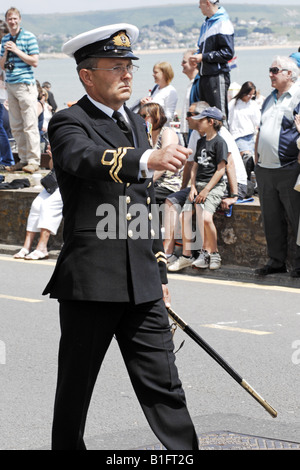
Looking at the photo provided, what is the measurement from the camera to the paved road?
541 cm

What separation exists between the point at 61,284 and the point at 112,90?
858 mm

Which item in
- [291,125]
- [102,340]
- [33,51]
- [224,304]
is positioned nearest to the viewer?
[102,340]

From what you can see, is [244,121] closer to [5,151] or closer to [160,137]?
[5,151]

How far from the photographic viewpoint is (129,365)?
14.0 ft

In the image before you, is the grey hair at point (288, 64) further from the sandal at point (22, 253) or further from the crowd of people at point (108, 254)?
the crowd of people at point (108, 254)

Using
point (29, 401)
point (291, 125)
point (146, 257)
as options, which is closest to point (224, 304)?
point (291, 125)

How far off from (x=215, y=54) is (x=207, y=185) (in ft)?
6.55

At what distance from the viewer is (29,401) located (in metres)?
5.98

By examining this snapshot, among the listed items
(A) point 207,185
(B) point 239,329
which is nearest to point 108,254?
(B) point 239,329

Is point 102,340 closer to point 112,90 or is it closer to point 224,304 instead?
point 112,90

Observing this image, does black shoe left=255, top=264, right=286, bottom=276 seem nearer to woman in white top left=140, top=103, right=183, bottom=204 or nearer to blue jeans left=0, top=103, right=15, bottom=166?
woman in white top left=140, top=103, right=183, bottom=204

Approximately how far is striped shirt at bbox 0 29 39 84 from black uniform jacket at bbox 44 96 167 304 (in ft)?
30.0

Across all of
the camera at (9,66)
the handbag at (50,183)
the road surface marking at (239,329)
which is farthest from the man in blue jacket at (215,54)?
the road surface marking at (239,329)

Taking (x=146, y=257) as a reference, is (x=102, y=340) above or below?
below
